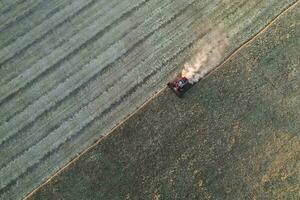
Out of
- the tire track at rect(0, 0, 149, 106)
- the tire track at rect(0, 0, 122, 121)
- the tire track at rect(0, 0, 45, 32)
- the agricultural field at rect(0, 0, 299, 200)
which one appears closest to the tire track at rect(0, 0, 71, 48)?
the agricultural field at rect(0, 0, 299, 200)

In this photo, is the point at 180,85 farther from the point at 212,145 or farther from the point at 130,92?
the point at 212,145

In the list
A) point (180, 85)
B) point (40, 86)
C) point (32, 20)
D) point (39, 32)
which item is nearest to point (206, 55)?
point (180, 85)

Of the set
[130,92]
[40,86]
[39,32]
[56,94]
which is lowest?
[130,92]

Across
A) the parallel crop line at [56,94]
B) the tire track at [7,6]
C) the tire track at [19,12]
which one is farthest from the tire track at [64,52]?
the tire track at [7,6]

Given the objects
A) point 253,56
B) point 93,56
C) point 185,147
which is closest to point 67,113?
point 93,56

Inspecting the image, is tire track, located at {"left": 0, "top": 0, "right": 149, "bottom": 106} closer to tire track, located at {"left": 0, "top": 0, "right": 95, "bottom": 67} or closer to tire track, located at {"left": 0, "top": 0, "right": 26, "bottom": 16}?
tire track, located at {"left": 0, "top": 0, "right": 95, "bottom": 67}

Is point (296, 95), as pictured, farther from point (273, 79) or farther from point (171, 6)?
point (171, 6)
